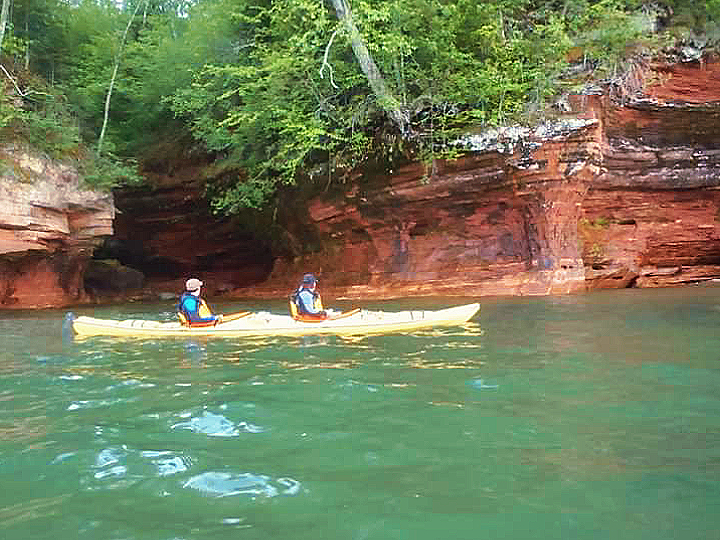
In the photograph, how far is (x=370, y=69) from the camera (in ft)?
46.6

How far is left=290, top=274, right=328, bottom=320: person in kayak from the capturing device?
9719 mm

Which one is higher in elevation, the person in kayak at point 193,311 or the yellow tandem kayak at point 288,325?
the person in kayak at point 193,311

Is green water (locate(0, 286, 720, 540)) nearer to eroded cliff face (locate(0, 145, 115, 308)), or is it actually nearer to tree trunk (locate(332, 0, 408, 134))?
tree trunk (locate(332, 0, 408, 134))

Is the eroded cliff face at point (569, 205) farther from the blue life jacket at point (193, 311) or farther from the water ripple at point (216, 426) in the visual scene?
the water ripple at point (216, 426)

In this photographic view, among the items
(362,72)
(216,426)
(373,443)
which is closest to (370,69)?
(362,72)

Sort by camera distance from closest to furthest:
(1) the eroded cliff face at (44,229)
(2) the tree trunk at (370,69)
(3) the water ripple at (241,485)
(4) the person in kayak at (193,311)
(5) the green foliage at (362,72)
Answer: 1. (3) the water ripple at (241,485)
2. (4) the person in kayak at (193,311)
3. (2) the tree trunk at (370,69)
4. (5) the green foliage at (362,72)
5. (1) the eroded cliff face at (44,229)

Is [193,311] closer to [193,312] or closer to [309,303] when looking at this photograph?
[193,312]

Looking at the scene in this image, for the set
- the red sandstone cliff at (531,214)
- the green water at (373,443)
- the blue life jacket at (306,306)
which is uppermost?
the red sandstone cliff at (531,214)

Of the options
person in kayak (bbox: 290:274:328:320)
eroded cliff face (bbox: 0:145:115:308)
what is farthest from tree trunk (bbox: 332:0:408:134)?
eroded cliff face (bbox: 0:145:115:308)

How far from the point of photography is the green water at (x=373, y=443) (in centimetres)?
280

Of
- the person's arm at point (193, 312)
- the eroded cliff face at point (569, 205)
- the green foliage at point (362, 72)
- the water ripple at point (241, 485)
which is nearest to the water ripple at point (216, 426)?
the water ripple at point (241, 485)

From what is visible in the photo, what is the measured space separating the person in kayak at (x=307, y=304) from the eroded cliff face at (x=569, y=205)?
19.4 feet

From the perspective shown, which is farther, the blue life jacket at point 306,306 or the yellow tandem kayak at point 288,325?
the blue life jacket at point 306,306

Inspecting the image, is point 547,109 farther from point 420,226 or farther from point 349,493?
point 349,493
